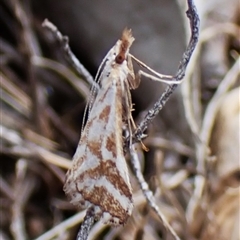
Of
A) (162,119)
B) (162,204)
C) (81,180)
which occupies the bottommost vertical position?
(162,204)

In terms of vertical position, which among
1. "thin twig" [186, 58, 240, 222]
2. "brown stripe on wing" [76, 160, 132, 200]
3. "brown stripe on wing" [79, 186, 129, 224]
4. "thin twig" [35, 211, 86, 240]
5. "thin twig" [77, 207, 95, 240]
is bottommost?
"thin twig" [35, 211, 86, 240]

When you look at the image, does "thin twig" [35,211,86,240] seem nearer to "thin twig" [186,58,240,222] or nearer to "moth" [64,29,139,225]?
"thin twig" [186,58,240,222]

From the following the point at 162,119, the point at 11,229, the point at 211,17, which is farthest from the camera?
the point at 211,17

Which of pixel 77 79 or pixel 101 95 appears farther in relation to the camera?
pixel 77 79

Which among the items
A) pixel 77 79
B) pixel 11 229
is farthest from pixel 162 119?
pixel 11 229

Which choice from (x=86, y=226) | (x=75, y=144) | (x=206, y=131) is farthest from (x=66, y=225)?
(x=86, y=226)

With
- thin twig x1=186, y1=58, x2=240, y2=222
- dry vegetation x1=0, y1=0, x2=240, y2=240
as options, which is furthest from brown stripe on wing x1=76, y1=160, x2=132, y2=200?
thin twig x1=186, y1=58, x2=240, y2=222

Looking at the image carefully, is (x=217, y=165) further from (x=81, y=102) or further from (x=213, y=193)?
(x=81, y=102)

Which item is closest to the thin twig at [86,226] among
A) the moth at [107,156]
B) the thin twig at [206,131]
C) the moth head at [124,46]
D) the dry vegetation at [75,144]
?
the moth at [107,156]
